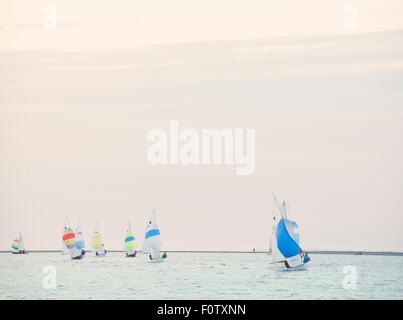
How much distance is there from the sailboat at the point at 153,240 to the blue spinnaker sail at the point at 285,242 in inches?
1175

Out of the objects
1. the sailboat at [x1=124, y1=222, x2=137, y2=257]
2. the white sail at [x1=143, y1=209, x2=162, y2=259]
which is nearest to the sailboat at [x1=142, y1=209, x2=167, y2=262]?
the white sail at [x1=143, y1=209, x2=162, y2=259]

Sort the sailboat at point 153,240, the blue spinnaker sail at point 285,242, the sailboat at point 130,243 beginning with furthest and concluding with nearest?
the sailboat at point 130,243, the sailboat at point 153,240, the blue spinnaker sail at point 285,242

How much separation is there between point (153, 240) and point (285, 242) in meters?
35.7

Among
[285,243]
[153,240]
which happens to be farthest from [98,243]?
[285,243]

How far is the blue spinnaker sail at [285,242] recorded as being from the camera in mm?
87812

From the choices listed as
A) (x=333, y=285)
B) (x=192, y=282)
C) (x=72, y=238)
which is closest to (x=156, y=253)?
(x=72, y=238)

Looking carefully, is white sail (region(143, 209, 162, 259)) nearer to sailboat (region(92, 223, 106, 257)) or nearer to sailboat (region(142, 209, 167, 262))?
sailboat (region(142, 209, 167, 262))

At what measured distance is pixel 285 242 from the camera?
3509 inches

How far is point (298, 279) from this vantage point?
89938 millimetres

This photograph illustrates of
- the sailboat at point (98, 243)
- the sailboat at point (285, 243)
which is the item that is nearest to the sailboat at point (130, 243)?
the sailboat at point (98, 243)

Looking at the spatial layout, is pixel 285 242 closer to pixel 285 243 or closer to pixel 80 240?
pixel 285 243

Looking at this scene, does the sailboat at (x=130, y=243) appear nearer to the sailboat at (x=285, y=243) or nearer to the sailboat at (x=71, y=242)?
the sailboat at (x=71, y=242)
